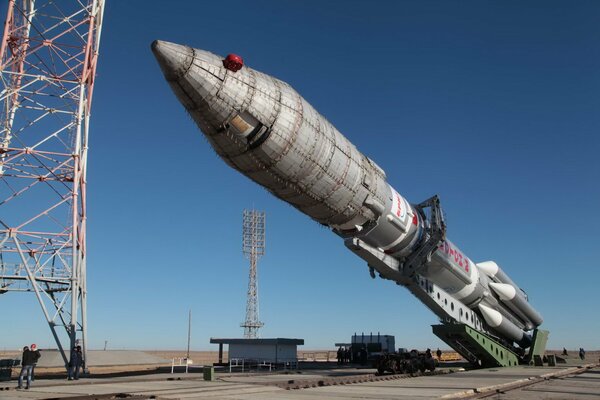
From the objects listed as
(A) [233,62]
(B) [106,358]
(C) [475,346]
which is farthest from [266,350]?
(B) [106,358]

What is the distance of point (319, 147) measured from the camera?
1559cm

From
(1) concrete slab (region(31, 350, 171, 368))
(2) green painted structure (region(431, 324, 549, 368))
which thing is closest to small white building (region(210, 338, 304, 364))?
(2) green painted structure (region(431, 324, 549, 368))

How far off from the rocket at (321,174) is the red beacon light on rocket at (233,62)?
3 centimetres

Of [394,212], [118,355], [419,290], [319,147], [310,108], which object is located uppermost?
[310,108]

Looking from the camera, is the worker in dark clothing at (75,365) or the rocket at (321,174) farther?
the worker in dark clothing at (75,365)

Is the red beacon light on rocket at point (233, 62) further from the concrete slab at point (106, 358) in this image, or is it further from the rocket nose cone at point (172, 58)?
the concrete slab at point (106, 358)

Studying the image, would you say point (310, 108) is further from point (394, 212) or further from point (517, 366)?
point (517, 366)

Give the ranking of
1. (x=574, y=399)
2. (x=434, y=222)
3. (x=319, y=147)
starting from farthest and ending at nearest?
(x=434, y=222) < (x=319, y=147) < (x=574, y=399)

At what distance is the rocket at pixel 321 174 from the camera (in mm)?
13703

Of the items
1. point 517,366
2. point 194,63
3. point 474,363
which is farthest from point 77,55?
point 517,366

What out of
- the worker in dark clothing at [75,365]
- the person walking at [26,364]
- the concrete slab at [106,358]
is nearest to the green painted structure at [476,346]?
the worker in dark clothing at [75,365]

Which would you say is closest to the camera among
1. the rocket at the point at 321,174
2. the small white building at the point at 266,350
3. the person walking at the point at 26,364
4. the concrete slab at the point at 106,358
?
the person walking at the point at 26,364

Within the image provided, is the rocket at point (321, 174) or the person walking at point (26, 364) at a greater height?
the rocket at point (321, 174)

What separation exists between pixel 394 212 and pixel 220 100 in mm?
8023
